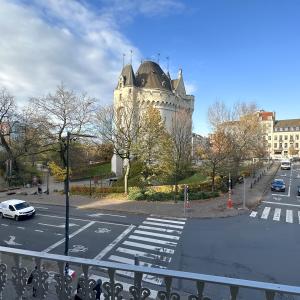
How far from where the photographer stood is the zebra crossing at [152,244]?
1507cm

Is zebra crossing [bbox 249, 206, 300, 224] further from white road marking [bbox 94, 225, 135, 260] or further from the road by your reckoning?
white road marking [bbox 94, 225, 135, 260]

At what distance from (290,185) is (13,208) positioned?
35320mm

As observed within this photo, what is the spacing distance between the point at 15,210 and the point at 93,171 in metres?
35.2

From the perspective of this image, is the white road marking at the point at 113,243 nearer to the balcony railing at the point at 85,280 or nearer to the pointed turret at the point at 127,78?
the balcony railing at the point at 85,280

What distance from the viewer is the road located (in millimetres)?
14289

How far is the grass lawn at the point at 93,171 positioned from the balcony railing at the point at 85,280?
49.5 meters

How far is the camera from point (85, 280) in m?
3.47

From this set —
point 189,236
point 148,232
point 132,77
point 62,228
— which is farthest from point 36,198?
point 132,77

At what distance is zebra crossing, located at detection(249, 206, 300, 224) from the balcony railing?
72.9 feet

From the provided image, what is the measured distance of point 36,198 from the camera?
3356cm

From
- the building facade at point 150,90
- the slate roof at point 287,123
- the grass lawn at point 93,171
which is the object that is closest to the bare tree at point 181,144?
the building facade at point 150,90

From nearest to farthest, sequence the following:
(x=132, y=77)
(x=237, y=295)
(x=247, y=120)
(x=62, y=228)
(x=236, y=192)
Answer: (x=237, y=295), (x=62, y=228), (x=236, y=192), (x=247, y=120), (x=132, y=77)

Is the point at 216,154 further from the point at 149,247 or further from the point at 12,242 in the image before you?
the point at 12,242

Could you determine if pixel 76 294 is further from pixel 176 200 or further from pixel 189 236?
pixel 176 200
